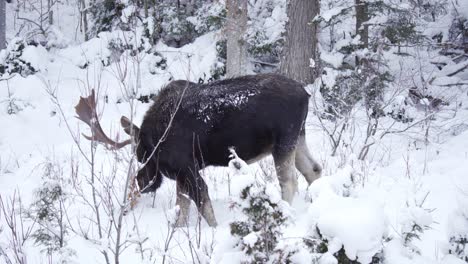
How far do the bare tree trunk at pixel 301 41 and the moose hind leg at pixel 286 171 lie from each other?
231 inches

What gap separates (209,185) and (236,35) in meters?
5.05

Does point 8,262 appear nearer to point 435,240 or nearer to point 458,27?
point 435,240

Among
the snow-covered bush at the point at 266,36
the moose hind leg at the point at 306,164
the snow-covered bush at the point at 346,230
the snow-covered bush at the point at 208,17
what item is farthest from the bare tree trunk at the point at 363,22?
the snow-covered bush at the point at 346,230

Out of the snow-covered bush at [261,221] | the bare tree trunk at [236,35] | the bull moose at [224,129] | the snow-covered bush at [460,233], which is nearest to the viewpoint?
the snow-covered bush at [261,221]

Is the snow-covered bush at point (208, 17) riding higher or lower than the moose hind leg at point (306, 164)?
higher

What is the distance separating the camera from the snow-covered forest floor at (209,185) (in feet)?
8.79

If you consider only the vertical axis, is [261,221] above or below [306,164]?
above

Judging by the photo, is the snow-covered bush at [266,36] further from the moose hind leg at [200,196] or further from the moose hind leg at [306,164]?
the moose hind leg at [200,196]

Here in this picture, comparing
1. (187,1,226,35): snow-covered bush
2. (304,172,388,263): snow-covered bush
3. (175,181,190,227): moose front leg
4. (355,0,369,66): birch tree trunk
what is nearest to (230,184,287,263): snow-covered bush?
(304,172,388,263): snow-covered bush

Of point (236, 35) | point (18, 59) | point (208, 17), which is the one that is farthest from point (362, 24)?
point (18, 59)

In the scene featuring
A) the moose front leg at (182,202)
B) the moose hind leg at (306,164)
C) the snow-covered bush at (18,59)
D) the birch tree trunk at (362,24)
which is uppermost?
the birch tree trunk at (362,24)

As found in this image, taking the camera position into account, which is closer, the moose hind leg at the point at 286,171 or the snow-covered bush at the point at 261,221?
the snow-covered bush at the point at 261,221

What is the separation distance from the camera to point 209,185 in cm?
692

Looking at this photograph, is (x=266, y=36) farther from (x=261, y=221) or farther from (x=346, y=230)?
(x=346, y=230)
